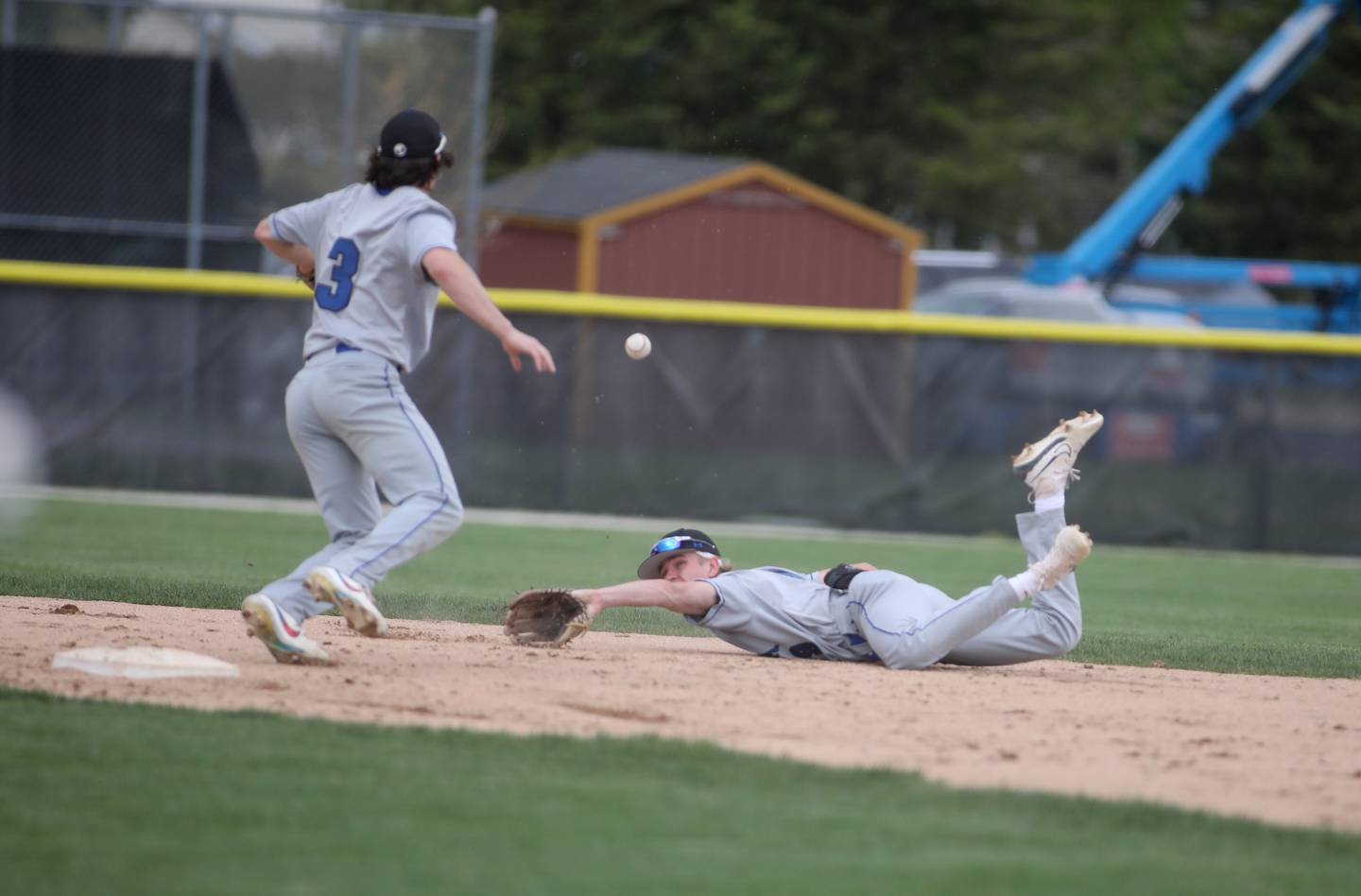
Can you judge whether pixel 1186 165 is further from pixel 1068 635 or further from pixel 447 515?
Result: pixel 447 515

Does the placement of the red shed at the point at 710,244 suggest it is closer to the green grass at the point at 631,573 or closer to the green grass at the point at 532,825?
the green grass at the point at 631,573

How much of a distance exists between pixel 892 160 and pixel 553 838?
3228 centimetres

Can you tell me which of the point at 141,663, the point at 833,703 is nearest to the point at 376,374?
the point at 141,663

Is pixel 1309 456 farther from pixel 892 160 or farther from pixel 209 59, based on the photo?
pixel 892 160

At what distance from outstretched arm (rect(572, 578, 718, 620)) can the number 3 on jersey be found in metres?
1.51

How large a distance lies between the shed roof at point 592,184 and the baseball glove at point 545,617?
567 inches

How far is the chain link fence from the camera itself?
14.9 m

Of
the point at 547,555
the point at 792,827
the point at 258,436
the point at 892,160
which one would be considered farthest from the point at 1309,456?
the point at 892,160

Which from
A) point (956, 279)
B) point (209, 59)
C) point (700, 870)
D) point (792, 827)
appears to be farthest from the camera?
point (956, 279)

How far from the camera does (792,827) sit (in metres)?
3.90

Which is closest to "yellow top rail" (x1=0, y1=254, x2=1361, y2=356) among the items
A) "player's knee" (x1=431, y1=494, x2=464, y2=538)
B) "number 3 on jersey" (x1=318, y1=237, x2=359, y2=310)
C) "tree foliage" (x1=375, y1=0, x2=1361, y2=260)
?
"number 3 on jersey" (x1=318, y1=237, x2=359, y2=310)

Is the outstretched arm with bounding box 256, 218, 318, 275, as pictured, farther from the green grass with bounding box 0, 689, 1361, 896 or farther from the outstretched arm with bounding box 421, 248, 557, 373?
the green grass with bounding box 0, 689, 1361, 896

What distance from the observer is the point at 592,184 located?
22.6m

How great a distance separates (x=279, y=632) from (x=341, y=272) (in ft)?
4.04
